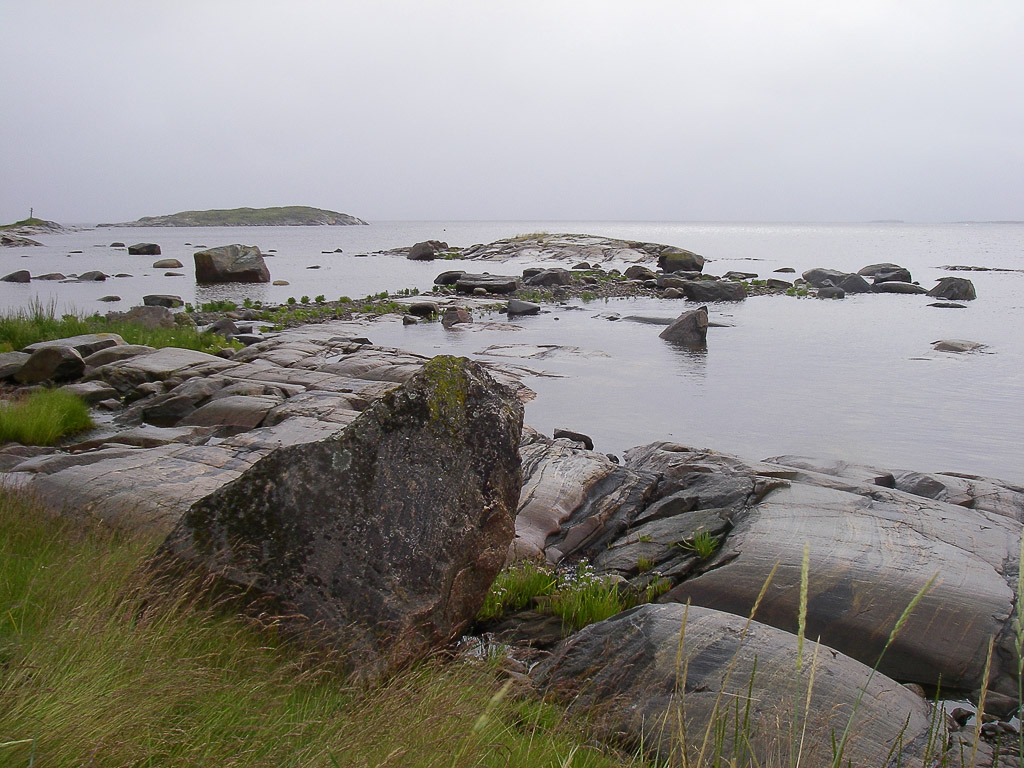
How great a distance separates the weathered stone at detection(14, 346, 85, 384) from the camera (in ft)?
51.2

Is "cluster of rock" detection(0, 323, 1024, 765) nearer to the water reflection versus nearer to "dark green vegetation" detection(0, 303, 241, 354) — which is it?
the water reflection

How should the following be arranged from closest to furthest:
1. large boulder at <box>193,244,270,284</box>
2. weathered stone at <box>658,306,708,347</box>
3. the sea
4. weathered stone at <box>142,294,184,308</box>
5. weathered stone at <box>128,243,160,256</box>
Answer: the sea → weathered stone at <box>658,306,708,347</box> → weathered stone at <box>142,294,184,308</box> → large boulder at <box>193,244,270,284</box> → weathered stone at <box>128,243,160,256</box>

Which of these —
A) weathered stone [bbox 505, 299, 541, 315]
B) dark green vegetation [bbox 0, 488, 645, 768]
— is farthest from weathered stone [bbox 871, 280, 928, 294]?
dark green vegetation [bbox 0, 488, 645, 768]

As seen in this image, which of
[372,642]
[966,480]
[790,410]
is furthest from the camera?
[790,410]

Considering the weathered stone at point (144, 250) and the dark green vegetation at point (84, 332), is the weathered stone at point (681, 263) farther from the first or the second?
the weathered stone at point (144, 250)

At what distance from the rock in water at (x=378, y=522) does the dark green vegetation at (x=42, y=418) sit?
25.5 feet

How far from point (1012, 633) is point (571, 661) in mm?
3892

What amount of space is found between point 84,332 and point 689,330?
60.1ft

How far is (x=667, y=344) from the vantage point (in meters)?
25.3

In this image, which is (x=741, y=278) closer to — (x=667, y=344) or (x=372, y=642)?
(x=667, y=344)

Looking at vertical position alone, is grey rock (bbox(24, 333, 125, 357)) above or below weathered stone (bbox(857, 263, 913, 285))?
below

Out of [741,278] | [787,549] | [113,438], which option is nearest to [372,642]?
[787,549]

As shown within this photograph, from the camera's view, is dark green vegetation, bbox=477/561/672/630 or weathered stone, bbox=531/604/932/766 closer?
weathered stone, bbox=531/604/932/766

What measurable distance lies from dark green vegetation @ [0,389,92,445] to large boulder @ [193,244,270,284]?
1286 inches
